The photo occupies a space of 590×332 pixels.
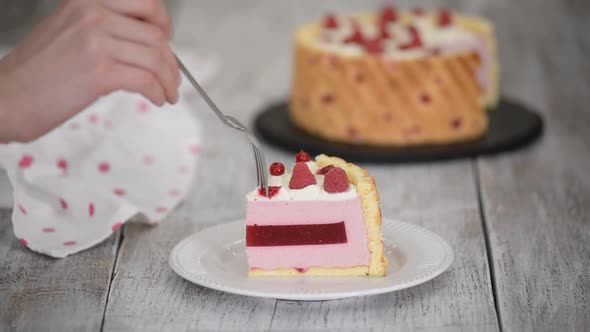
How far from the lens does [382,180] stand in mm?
2072

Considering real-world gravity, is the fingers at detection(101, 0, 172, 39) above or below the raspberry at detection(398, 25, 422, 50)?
above

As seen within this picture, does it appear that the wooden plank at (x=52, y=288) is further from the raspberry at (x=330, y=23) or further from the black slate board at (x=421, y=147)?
the raspberry at (x=330, y=23)

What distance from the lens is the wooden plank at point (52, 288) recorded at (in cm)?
140

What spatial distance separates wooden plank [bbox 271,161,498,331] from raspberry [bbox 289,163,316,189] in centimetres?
18

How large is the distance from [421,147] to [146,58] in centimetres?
83

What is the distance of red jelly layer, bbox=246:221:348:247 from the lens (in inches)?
58.2

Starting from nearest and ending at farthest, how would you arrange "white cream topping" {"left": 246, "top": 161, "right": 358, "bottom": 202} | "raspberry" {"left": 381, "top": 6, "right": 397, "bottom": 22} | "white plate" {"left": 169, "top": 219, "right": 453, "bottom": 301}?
"white plate" {"left": 169, "top": 219, "right": 453, "bottom": 301}, "white cream topping" {"left": 246, "top": 161, "right": 358, "bottom": 202}, "raspberry" {"left": 381, "top": 6, "right": 397, "bottom": 22}

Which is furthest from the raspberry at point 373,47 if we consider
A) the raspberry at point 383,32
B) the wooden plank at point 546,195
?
the wooden plank at point 546,195

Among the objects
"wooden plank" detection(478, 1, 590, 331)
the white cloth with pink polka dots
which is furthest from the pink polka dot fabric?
"wooden plank" detection(478, 1, 590, 331)

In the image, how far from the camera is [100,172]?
202 cm

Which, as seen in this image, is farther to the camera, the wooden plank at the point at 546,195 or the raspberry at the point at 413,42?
the raspberry at the point at 413,42

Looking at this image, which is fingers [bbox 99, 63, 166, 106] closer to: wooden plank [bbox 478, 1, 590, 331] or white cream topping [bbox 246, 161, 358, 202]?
white cream topping [bbox 246, 161, 358, 202]

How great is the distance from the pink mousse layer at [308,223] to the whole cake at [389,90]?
0.77 meters

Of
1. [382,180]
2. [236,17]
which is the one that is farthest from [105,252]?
[236,17]
